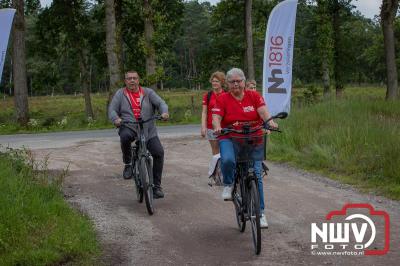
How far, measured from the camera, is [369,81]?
94.9 meters

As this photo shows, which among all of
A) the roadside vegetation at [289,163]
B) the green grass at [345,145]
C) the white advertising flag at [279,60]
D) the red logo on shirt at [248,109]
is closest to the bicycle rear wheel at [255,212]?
the red logo on shirt at [248,109]

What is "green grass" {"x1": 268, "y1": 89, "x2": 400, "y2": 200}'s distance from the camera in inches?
376

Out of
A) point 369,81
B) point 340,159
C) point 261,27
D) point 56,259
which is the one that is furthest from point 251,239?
point 369,81

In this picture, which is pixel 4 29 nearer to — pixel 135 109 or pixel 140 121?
pixel 135 109

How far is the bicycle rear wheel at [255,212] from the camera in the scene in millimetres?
5680

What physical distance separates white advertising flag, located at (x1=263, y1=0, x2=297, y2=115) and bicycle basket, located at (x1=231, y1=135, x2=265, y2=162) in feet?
26.4

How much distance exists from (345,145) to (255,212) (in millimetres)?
6275

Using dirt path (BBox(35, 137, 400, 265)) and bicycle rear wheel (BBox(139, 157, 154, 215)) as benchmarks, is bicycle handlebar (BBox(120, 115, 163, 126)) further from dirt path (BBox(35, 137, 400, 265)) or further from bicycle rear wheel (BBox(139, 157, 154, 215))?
dirt path (BBox(35, 137, 400, 265))

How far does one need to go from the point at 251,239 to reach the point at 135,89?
10.7 ft

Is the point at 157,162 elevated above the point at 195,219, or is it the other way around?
the point at 157,162

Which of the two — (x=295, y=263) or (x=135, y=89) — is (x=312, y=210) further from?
(x=135, y=89)

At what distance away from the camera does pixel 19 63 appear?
77.9ft

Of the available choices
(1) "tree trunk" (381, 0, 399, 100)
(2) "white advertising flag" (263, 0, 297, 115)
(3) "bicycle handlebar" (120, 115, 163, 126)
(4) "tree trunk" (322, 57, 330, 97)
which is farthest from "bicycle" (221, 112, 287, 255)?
(4) "tree trunk" (322, 57, 330, 97)

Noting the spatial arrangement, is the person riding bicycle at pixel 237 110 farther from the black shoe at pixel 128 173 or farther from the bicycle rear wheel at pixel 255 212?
the black shoe at pixel 128 173
